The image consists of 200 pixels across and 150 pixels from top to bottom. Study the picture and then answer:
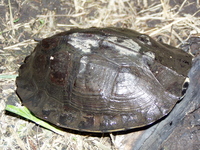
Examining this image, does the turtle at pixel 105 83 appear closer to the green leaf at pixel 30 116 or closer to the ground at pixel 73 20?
the green leaf at pixel 30 116

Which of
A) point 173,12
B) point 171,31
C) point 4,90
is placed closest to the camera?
point 4,90

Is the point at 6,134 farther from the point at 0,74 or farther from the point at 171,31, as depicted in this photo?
the point at 171,31

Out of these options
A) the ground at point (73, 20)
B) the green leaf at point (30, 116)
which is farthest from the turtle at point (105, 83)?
the ground at point (73, 20)

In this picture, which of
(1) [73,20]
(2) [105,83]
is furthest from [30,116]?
(1) [73,20]

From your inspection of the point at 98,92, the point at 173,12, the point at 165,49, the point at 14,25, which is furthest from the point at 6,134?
the point at 173,12

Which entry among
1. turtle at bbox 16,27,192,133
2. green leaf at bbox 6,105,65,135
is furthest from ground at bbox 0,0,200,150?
turtle at bbox 16,27,192,133
